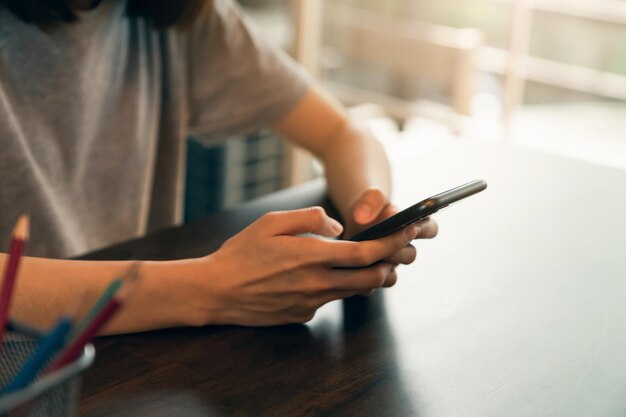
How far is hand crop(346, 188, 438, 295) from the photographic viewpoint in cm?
80

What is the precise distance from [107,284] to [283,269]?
0.52 ft

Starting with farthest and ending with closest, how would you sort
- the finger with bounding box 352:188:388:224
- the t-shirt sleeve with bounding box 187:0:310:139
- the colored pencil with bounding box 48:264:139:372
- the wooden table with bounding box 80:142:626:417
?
the t-shirt sleeve with bounding box 187:0:310:139 → the finger with bounding box 352:188:388:224 → the wooden table with bounding box 80:142:626:417 → the colored pencil with bounding box 48:264:139:372

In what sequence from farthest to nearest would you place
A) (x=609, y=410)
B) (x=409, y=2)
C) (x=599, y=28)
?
(x=409, y=2), (x=599, y=28), (x=609, y=410)

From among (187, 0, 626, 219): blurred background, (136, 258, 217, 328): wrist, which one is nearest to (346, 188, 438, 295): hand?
(136, 258, 217, 328): wrist

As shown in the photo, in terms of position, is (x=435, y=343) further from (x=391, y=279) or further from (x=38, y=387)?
(x=38, y=387)

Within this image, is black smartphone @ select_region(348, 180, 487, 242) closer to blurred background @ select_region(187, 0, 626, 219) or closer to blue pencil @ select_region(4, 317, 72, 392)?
blue pencil @ select_region(4, 317, 72, 392)

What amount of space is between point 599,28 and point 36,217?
5.93 ft

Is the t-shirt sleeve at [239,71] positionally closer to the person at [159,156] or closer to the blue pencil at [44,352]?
the person at [159,156]

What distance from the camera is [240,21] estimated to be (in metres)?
1.23

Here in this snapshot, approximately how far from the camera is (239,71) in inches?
48.5

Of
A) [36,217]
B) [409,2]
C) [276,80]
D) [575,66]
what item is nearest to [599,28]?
[575,66]

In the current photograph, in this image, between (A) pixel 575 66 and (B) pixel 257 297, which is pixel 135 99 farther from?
(A) pixel 575 66

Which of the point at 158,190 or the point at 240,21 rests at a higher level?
the point at 240,21

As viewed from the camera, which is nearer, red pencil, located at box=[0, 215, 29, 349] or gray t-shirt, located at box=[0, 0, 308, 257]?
red pencil, located at box=[0, 215, 29, 349]
